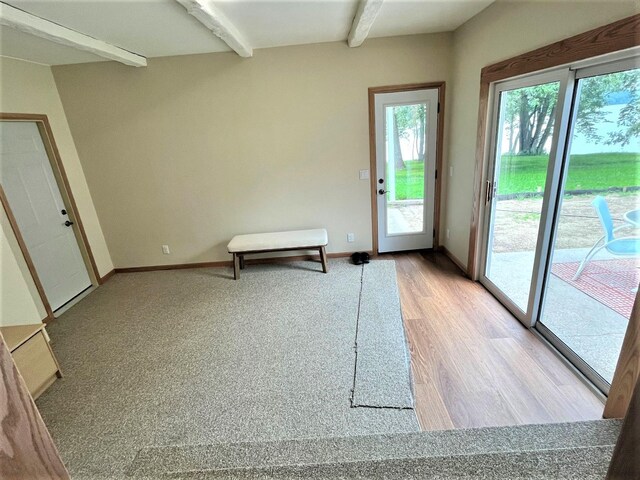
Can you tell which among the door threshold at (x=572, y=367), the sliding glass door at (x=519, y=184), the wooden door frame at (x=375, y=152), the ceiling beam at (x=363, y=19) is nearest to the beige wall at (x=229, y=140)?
the wooden door frame at (x=375, y=152)

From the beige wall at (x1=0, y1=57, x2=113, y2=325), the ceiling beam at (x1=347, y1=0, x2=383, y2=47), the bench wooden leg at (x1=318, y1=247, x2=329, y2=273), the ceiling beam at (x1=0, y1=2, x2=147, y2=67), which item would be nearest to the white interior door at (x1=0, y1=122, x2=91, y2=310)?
the beige wall at (x1=0, y1=57, x2=113, y2=325)

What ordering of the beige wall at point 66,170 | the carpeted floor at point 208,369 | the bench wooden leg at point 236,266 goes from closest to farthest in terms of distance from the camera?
the carpeted floor at point 208,369
the beige wall at point 66,170
the bench wooden leg at point 236,266

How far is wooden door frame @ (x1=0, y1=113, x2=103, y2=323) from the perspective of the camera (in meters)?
2.91

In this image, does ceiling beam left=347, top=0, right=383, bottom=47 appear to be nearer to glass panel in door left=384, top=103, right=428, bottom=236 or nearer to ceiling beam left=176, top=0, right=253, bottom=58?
glass panel in door left=384, top=103, right=428, bottom=236

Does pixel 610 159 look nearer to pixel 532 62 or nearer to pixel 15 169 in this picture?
pixel 532 62

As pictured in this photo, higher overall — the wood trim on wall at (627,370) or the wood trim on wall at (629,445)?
the wood trim on wall at (629,445)

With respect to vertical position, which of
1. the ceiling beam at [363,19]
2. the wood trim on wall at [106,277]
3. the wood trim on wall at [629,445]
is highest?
the ceiling beam at [363,19]

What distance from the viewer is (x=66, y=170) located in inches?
140

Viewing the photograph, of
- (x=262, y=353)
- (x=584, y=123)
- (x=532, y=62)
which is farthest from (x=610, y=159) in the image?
(x=262, y=353)

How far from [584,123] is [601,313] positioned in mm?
1254

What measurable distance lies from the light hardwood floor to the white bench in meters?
1.15

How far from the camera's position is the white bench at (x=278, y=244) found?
360 centimetres

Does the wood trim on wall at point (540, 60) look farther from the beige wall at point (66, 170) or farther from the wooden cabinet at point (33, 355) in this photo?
the beige wall at point (66, 170)

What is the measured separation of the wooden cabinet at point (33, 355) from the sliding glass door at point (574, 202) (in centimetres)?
364
